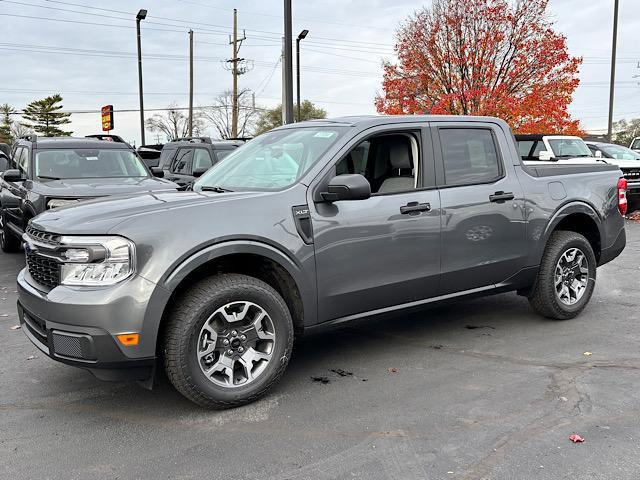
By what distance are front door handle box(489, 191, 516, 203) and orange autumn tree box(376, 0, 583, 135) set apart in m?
15.3

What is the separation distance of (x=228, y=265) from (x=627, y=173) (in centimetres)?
1413

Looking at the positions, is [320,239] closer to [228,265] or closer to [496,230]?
[228,265]

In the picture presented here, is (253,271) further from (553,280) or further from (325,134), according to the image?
(553,280)

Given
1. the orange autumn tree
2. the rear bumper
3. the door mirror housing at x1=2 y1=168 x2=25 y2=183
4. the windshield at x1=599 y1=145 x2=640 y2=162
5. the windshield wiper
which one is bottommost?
the rear bumper

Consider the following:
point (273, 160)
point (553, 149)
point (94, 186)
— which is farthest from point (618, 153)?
point (273, 160)

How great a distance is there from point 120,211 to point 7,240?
776cm

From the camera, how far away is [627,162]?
632 inches

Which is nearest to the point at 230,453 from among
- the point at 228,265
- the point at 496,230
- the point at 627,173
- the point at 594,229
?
the point at 228,265

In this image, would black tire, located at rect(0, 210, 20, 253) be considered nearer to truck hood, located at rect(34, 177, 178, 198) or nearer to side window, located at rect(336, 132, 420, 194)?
truck hood, located at rect(34, 177, 178, 198)

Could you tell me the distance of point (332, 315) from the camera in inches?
168

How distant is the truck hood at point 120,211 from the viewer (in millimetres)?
3594

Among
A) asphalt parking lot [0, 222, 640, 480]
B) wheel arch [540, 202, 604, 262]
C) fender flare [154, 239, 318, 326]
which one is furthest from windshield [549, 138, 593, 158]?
fender flare [154, 239, 318, 326]

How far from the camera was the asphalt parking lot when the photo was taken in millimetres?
3145

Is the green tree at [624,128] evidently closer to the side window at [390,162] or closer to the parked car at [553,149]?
the parked car at [553,149]
